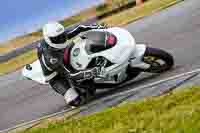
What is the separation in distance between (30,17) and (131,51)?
2404 cm

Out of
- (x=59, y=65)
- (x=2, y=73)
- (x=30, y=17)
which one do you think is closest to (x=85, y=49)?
(x=59, y=65)

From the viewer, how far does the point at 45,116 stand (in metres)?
11.4

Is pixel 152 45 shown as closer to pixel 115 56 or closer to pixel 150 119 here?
pixel 115 56

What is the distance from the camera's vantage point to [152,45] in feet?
48.0

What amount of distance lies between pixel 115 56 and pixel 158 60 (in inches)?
30.0

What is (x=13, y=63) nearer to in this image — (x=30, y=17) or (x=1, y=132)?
(x=1, y=132)

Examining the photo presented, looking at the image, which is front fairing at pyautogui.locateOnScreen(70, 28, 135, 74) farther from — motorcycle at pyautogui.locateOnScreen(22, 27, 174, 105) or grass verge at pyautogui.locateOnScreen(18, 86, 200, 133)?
grass verge at pyautogui.locateOnScreen(18, 86, 200, 133)

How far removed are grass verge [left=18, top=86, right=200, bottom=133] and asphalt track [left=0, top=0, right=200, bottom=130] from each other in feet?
5.43

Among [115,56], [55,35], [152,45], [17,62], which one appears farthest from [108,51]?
[17,62]

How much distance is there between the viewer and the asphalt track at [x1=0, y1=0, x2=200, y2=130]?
38.3 ft

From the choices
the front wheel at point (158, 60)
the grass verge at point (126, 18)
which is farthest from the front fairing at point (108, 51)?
the grass verge at point (126, 18)

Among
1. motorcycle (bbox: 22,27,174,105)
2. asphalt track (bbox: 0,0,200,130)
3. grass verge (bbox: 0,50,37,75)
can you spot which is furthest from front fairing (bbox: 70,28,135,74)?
grass verge (bbox: 0,50,37,75)

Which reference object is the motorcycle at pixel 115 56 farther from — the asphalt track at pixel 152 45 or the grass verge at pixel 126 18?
Answer: the grass verge at pixel 126 18

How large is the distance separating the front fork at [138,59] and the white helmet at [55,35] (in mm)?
1196
